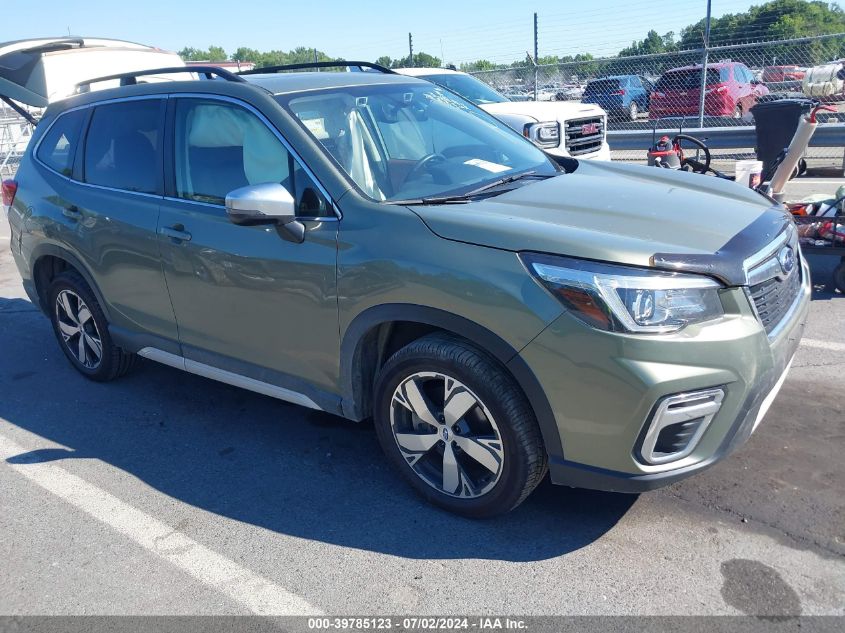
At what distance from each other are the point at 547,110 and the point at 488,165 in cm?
576

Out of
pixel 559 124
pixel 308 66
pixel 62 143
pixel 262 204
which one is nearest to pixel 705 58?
pixel 559 124

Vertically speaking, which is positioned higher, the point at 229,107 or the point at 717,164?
the point at 229,107

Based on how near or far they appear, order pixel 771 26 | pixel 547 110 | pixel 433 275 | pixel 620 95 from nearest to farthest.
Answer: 1. pixel 433 275
2. pixel 547 110
3. pixel 771 26
4. pixel 620 95

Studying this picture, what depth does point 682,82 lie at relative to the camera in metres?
14.8

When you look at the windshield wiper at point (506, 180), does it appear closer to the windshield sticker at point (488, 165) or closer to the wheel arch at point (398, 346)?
the windshield sticker at point (488, 165)

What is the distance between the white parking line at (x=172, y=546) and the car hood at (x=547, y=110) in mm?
6567

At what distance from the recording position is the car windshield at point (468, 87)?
1075cm

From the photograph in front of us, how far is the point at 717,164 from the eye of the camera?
12961mm

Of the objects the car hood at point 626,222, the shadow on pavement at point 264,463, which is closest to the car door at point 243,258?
the shadow on pavement at point 264,463

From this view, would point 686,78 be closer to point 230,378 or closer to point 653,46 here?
point 653,46

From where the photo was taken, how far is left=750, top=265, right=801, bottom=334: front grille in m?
2.89

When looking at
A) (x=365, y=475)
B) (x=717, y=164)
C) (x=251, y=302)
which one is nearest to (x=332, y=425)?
(x=365, y=475)

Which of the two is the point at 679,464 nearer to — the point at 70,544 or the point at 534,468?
the point at 534,468

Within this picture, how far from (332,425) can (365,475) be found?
0.61 metres
